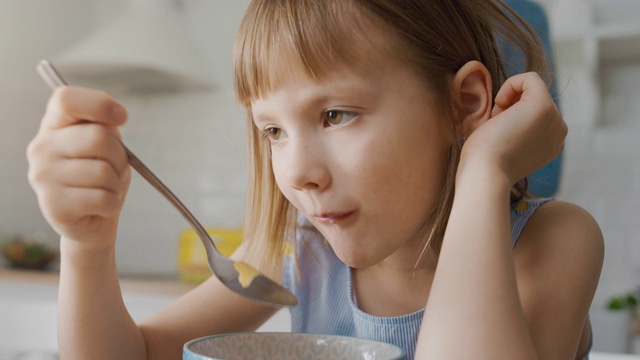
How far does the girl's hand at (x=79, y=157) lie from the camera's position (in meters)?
0.67

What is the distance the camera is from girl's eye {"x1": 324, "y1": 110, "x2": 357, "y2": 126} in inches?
31.4

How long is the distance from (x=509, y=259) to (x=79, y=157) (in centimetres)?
41

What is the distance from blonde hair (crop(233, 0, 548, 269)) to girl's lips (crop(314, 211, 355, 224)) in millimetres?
131

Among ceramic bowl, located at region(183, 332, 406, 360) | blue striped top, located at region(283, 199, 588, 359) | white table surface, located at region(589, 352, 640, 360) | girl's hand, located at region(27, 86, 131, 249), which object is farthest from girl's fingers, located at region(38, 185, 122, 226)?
white table surface, located at region(589, 352, 640, 360)

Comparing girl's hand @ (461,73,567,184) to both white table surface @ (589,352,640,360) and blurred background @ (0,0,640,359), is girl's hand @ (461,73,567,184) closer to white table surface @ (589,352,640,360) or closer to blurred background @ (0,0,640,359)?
white table surface @ (589,352,640,360)

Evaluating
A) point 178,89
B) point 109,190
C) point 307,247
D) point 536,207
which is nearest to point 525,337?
point 536,207

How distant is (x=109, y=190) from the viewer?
0.70 metres

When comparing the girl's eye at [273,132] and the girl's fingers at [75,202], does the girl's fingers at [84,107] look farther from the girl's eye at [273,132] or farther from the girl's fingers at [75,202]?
the girl's eye at [273,132]

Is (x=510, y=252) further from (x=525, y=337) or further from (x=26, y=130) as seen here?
(x=26, y=130)

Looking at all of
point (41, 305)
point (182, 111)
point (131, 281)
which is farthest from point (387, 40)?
point (182, 111)

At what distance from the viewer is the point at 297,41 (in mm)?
810

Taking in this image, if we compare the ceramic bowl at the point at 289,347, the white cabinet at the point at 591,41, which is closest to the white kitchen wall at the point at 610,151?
the white cabinet at the point at 591,41

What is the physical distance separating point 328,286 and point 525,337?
0.47 metres

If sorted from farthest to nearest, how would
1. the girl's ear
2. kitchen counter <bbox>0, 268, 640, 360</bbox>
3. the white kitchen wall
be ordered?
1. the white kitchen wall
2. kitchen counter <bbox>0, 268, 640, 360</bbox>
3. the girl's ear
